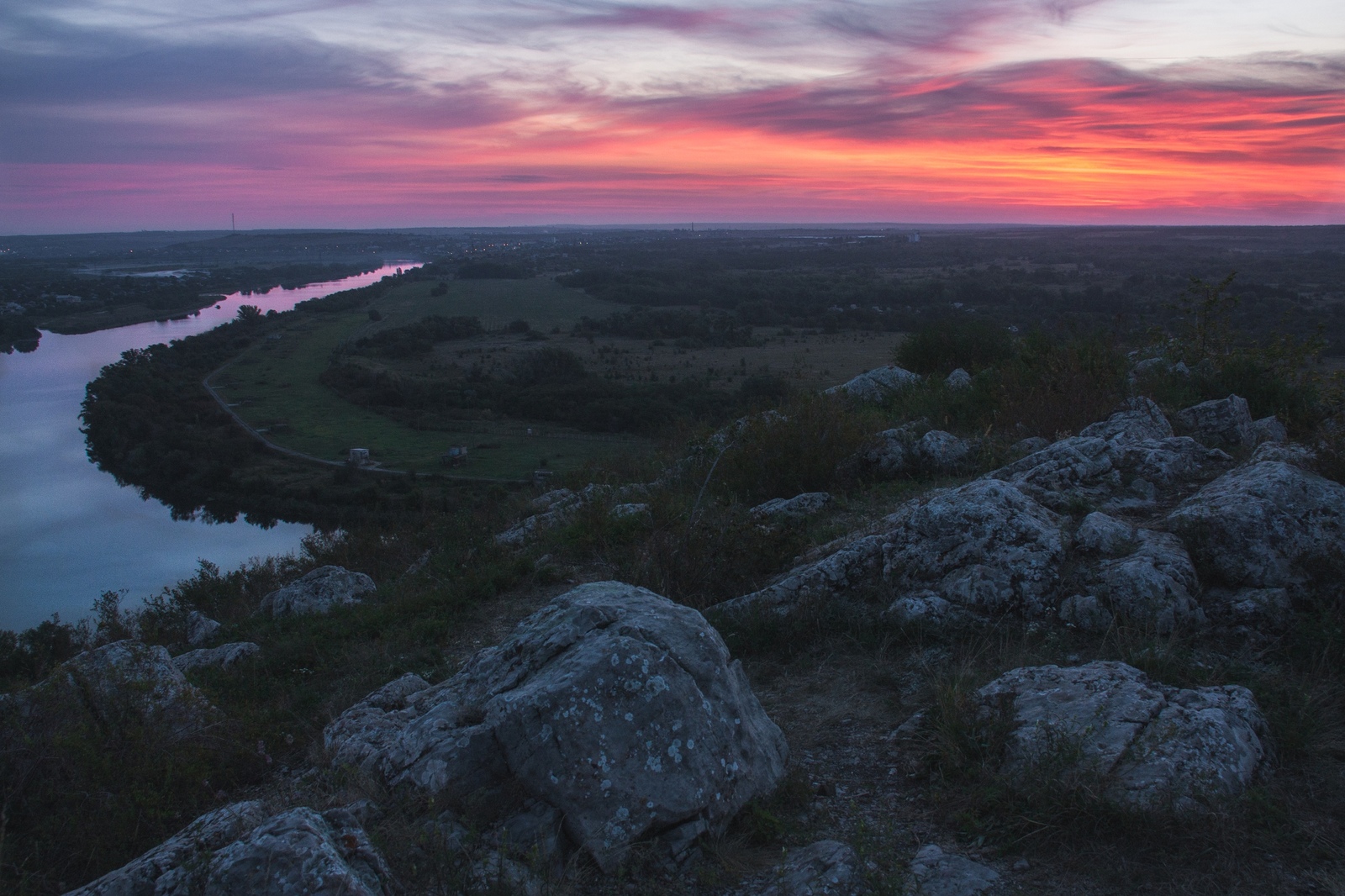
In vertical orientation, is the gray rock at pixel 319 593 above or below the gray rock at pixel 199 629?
above

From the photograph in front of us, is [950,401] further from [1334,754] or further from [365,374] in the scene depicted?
[365,374]

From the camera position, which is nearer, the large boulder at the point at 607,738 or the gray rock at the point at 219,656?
the large boulder at the point at 607,738

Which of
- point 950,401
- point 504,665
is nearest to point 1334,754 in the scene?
point 504,665

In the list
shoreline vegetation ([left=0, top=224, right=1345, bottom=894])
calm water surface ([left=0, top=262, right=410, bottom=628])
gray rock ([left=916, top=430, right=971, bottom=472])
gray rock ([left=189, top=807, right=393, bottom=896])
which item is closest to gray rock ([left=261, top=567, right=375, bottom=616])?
shoreline vegetation ([left=0, top=224, right=1345, bottom=894])

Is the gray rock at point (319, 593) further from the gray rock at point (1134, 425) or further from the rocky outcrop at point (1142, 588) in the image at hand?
the gray rock at point (1134, 425)

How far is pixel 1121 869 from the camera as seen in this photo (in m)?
2.60

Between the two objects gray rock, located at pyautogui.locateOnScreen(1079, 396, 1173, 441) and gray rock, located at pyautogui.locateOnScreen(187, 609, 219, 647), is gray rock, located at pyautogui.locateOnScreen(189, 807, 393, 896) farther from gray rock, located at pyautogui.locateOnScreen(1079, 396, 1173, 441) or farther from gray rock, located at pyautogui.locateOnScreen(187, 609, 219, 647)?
gray rock, located at pyautogui.locateOnScreen(1079, 396, 1173, 441)

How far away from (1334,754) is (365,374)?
40.1 meters

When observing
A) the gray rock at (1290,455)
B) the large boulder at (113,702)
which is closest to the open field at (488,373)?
the gray rock at (1290,455)

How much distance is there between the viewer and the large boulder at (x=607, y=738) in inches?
110

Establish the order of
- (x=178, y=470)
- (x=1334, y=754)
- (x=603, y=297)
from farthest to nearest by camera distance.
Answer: (x=603, y=297) → (x=178, y=470) → (x=1334, y=754)

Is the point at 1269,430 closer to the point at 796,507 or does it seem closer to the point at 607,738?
the point at 796,507

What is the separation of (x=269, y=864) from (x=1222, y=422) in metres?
8.08

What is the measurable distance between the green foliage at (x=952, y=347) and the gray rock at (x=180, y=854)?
12083 millimetres
